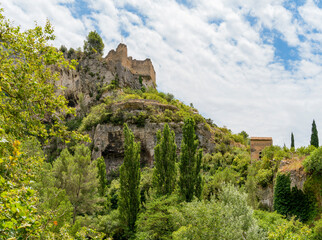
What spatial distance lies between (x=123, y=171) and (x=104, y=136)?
51.2 feet

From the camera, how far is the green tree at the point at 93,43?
166 ft

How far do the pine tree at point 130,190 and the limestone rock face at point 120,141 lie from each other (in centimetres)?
1320

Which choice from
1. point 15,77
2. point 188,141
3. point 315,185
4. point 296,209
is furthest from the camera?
point 188,141

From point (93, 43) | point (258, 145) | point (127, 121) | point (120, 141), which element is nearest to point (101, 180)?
point (120, 141)

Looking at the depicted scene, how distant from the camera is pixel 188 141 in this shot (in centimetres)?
1780

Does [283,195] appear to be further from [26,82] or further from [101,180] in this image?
[101,180]

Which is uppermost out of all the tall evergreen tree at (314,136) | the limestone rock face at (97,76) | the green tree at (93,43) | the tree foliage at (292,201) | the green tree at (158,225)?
the green tree at (93,43)

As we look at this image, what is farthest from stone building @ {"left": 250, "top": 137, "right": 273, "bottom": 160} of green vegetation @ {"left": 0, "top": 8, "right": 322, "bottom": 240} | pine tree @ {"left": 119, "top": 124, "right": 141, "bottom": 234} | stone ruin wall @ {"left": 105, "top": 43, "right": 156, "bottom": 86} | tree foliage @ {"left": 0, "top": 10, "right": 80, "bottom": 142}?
stone ruin wall @ {"left": 105, "top": 43, "right": 156, "bottom": 86}

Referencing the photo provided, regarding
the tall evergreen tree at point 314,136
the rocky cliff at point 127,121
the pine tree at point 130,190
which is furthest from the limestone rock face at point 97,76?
the tall evergreen tree at point 314,136

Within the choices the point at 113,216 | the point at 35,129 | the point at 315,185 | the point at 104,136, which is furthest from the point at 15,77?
the point at 104,136

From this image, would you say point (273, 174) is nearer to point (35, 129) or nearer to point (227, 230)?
point (227, 230)

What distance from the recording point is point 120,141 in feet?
108

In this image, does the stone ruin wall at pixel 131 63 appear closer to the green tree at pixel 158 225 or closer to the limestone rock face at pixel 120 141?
the limestone rock face at pixel 120 141

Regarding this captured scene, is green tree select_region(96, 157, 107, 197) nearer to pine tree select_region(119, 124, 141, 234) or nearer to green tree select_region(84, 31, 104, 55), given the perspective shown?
pine tree select_region(119, 124, 141, 234)
